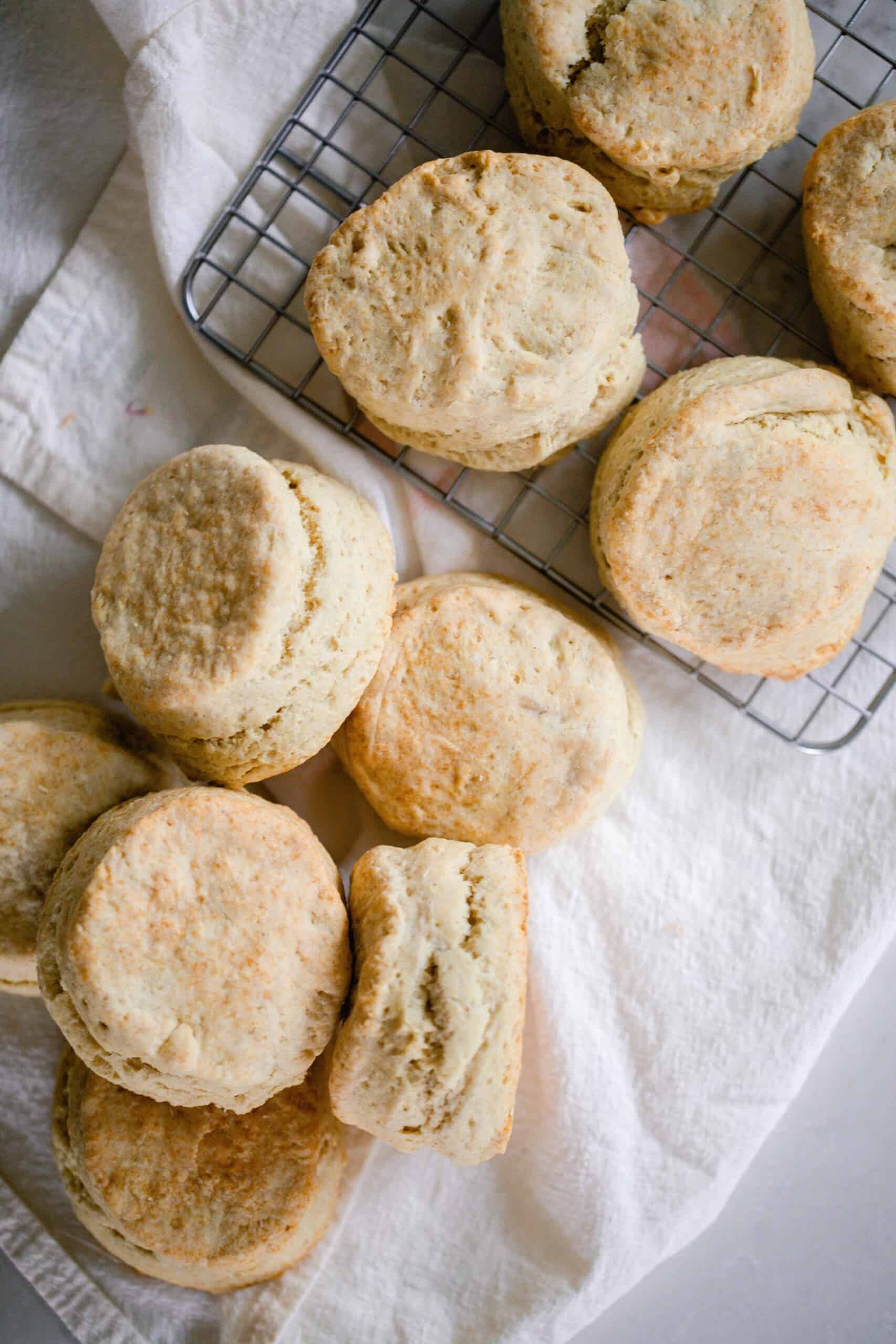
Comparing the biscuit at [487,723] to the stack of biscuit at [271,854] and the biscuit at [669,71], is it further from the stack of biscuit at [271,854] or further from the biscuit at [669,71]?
the biscuit at [669,71]

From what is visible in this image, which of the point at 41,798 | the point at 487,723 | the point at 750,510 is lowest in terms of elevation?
the point at 41,798

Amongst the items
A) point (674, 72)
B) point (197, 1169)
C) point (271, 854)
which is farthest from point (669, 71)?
point (197, 1169)

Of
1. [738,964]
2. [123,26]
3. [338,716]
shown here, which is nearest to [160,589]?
[338,716]

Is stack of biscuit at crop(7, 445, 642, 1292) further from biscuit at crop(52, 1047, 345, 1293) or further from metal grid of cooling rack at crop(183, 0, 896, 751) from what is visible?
metal grid of cooling rack at crop(183, 0, 896, 751)

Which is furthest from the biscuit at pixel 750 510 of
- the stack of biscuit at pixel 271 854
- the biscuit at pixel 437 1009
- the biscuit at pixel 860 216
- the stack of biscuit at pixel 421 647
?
the biscuit at pixel 437 1009

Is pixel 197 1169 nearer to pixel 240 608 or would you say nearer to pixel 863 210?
pixel 240 608

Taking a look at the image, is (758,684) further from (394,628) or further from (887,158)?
(887,158)
